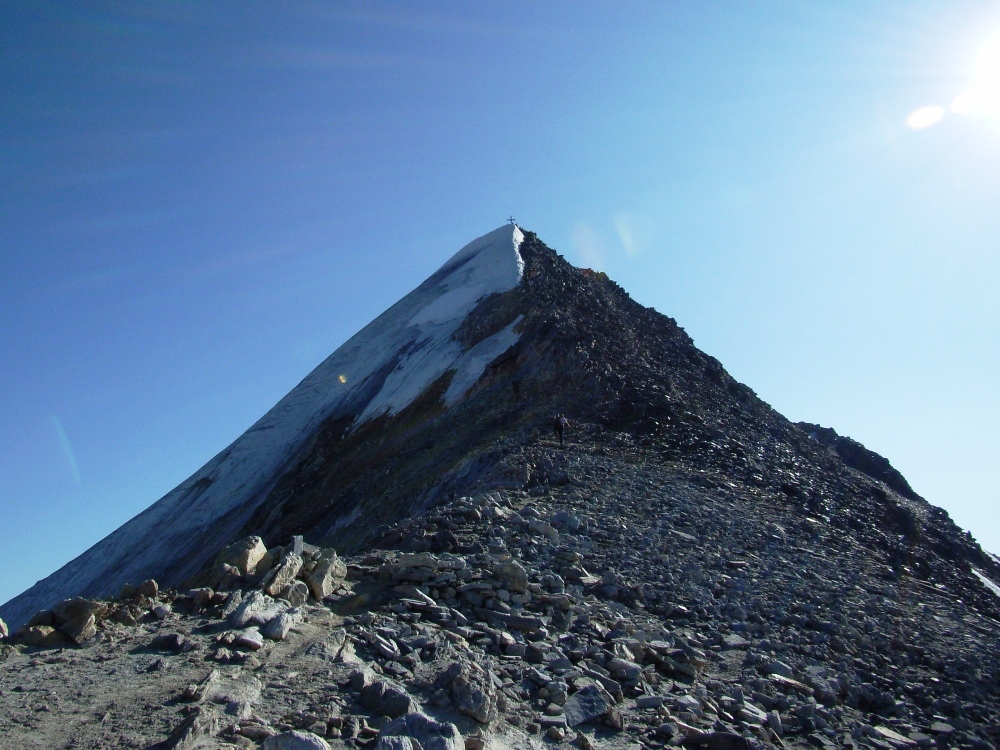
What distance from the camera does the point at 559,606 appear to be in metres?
9.48

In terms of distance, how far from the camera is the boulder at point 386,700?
637 cm

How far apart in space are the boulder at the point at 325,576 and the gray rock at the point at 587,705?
3149 mm

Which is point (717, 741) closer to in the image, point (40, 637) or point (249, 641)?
point (249, 641)

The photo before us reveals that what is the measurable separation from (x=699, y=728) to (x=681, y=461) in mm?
11415

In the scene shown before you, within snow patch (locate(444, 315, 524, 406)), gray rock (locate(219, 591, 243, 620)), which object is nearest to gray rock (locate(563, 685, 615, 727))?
gray rock (locate(219, 591, 243, 620))

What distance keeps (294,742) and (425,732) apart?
96 cm

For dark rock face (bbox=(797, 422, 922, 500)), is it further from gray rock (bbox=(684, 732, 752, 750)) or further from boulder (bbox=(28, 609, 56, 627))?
boulder (bbox=(28, 609, 56, 627))

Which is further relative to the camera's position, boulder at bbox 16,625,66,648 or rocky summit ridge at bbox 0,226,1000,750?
boulder at bbox 16,625,66,648

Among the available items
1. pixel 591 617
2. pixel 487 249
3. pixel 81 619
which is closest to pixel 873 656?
pixel 591 617

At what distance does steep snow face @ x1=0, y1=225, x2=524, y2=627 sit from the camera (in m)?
28.6

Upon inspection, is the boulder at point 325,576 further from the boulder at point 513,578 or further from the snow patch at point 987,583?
the snow patch at point 987,583

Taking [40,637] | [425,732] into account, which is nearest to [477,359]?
[40,637]

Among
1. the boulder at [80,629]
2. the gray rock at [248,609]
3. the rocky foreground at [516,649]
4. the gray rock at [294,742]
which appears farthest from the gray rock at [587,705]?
the boulder at [80,629]

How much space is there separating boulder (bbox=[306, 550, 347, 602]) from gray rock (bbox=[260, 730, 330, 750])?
3245 millimetres
